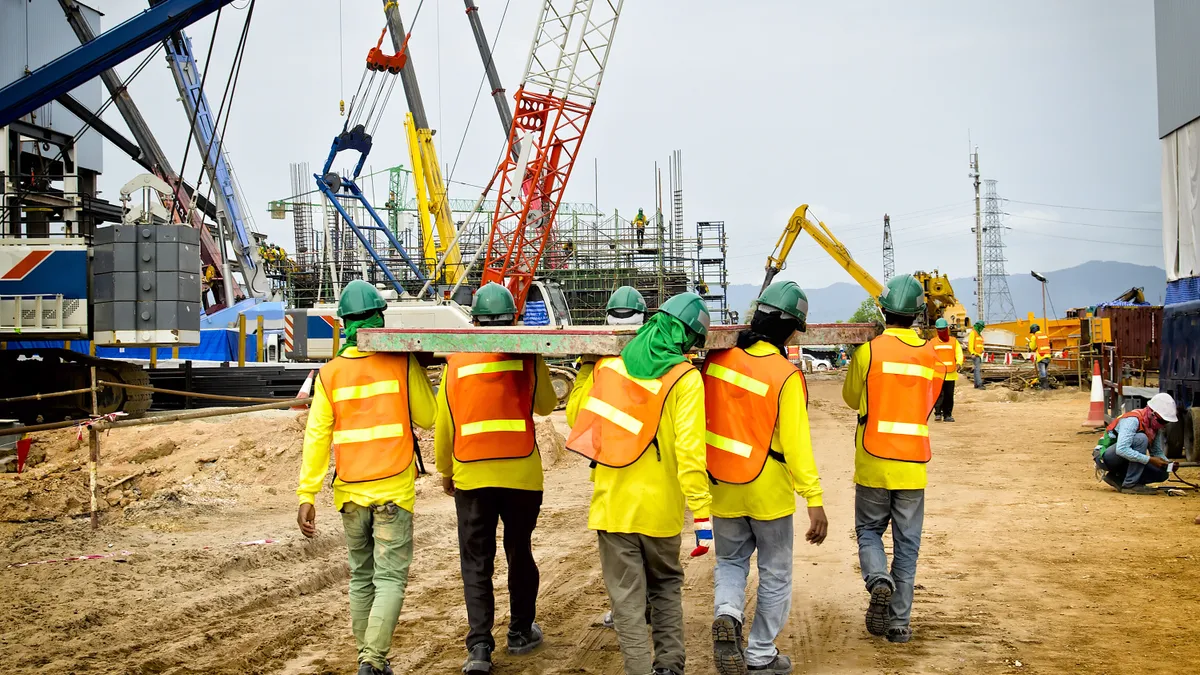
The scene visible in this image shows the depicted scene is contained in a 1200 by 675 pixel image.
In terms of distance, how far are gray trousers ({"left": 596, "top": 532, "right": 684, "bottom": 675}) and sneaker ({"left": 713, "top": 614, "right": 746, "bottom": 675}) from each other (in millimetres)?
395

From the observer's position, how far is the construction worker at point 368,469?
5234 millimetres

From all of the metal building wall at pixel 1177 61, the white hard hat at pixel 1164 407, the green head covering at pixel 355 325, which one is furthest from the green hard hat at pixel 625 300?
the metal building wall at pixel 1177 61

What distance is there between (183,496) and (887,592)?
779 cm

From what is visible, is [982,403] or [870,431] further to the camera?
[982,403]

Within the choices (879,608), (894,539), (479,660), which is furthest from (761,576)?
(479,660)

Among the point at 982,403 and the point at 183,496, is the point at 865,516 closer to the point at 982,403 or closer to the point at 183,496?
the point at 183,496

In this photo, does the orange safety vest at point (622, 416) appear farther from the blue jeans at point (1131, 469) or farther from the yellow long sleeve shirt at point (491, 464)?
the blue jeans at point (1131, 469)

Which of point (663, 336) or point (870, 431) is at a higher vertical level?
point (663, 336)

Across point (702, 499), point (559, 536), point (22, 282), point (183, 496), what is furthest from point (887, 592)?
point (22, 282)

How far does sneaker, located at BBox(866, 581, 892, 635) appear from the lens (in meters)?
5.75

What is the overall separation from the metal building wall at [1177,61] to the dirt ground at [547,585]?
11.3 meters

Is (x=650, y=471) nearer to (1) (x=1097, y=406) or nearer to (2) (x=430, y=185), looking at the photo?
(1) (x=1097, y=406)

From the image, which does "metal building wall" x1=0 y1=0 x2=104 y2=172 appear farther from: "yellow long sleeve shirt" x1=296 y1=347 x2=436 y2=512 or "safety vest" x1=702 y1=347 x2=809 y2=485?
"safety vest" x1=702 y1=347 x2=809 y2=485

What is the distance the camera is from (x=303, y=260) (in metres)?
47.3
